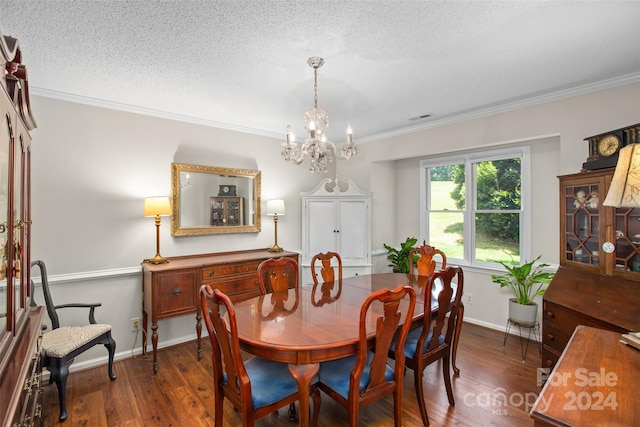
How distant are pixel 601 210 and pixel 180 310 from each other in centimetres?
369

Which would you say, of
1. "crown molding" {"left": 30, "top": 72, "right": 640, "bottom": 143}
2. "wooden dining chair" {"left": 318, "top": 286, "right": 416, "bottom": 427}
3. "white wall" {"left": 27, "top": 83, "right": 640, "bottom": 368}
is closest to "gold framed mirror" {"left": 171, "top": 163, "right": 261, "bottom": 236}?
"white wall" {"left": 27, "top": 83, "right": 640, "bottom": 368}

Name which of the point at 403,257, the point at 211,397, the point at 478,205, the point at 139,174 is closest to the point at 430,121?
the point at 478,205

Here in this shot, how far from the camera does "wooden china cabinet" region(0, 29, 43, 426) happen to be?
118 centimetres

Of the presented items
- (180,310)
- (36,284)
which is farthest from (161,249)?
(36,284)

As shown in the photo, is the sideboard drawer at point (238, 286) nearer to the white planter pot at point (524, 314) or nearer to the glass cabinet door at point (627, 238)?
the white planter pot at point (524, 314)

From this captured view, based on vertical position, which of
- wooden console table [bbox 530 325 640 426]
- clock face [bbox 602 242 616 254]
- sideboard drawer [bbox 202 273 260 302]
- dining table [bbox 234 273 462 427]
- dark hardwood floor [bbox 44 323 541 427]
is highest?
clock face [bbox 602 242 616 254]

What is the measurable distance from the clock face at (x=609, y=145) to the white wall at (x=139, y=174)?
42 cm

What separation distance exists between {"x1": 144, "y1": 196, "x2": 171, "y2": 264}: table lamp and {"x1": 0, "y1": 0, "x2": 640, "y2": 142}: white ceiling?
38.4 inches

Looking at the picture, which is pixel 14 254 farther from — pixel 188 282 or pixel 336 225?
pixel 336 225

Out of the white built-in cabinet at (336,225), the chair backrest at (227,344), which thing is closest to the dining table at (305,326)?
the chair backrest at (227,344)

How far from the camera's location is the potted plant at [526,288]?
3166 mm

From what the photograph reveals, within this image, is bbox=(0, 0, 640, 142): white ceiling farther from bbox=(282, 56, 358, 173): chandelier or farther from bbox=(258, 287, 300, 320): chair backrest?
bbox=(258, 287, 300, 320): chair backrest

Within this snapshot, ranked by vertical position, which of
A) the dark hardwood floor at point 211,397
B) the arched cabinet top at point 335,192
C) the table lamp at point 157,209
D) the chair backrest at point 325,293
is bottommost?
the dark hardwood floor at point 211,397

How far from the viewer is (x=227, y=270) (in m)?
3.33
